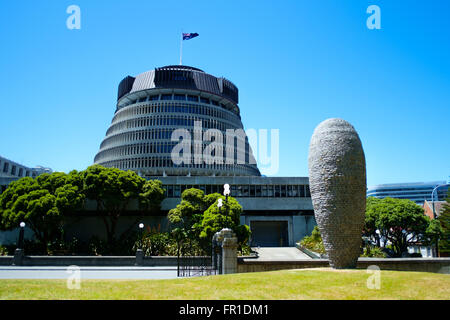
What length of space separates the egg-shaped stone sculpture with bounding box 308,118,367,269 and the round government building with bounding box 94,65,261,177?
193 ft

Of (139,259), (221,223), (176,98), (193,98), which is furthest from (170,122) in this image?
(139,259)

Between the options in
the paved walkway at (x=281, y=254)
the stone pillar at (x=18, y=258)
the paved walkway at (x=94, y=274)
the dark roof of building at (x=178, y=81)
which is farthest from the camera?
the dark roof of building at (x=178, y=81)

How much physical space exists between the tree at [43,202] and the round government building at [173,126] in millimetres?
30057

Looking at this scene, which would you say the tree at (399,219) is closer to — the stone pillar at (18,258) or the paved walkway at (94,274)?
the paved walkway at (94,274)

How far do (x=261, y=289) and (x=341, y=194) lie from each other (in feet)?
21.6

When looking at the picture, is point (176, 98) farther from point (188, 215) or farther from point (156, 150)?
point (188, 215)

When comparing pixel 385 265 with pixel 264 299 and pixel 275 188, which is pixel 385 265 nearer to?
pixel 264 299

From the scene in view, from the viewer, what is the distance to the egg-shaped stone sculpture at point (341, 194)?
15.9 m

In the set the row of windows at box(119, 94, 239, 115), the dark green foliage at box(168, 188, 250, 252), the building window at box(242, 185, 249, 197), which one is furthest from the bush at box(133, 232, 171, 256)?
the row of windows at box(119, 94, 239, 115)

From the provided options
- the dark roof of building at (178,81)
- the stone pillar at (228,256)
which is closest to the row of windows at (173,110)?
the dark roof of building at (178,81)

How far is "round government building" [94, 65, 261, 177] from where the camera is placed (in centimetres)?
7625

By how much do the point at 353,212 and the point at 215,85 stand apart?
73.6 meters

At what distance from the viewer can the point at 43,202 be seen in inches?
1587

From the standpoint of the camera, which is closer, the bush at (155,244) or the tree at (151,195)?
the bush at (155,244)
